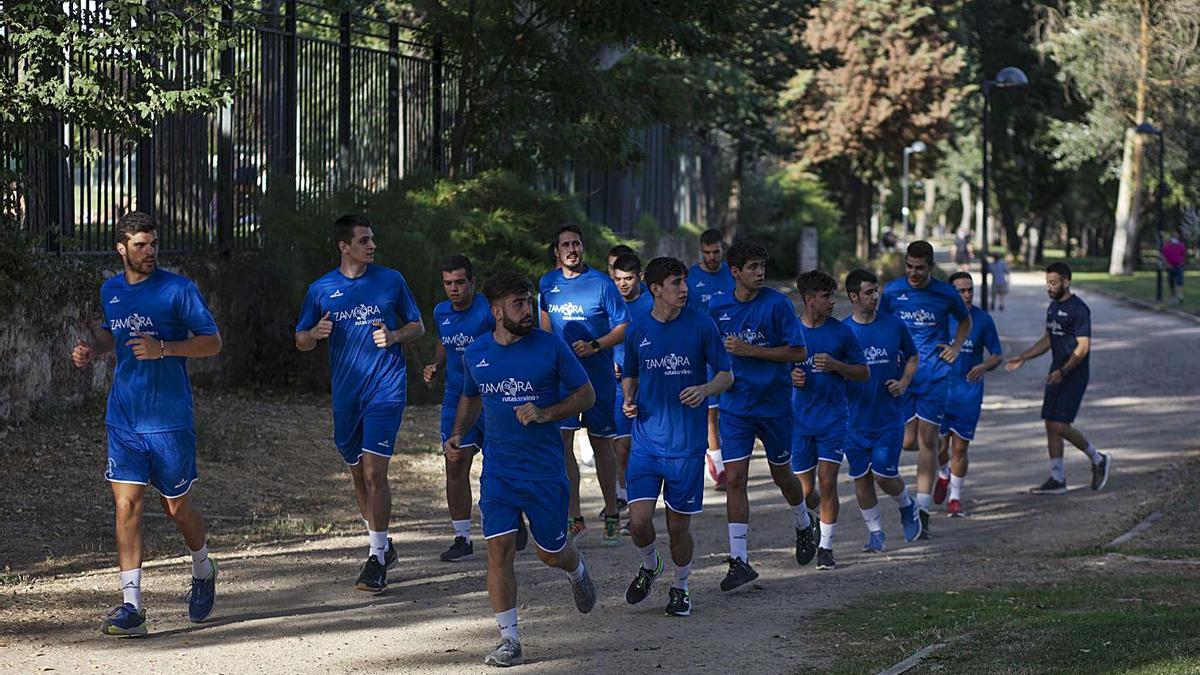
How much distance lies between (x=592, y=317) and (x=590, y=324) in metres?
0.05

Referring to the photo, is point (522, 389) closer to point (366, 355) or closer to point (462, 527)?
point (366, 355)

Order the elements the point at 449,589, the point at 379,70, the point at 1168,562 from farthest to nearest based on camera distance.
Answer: the point at 379,70 < the point at 1168,562 < the point at 449,589

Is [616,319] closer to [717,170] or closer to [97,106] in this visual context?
[97,106]

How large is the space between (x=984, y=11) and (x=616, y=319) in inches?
2175

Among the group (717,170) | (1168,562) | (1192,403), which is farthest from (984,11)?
(1168,562)

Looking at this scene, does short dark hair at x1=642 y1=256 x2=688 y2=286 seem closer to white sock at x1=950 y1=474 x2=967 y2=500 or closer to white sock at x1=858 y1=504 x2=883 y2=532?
white sock at x1=858 y1=504 x2=883 y2=532

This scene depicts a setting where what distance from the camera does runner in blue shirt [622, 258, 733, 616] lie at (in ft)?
29.2

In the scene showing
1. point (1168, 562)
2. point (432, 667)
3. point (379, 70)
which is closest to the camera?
point (432, 667)

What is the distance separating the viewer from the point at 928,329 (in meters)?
12.9

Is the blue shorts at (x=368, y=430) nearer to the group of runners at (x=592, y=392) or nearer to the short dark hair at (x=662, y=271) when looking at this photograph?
the group of runners at (x=592, y=392)

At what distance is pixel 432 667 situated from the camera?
7770mm

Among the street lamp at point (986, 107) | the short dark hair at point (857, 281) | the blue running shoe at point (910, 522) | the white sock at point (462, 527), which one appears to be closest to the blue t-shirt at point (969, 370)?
the blue running shoe at point (910, 522)

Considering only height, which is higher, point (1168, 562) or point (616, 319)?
point (616, 319)

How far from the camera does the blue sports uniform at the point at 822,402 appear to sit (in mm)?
10734
